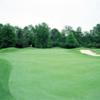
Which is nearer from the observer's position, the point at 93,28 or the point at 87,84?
the point at 87,84

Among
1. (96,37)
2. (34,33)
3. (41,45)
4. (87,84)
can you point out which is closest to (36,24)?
(34,33)

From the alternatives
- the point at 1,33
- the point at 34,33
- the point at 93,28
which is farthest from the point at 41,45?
the point at 93,28

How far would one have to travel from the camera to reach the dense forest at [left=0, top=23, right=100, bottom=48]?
3650 centimetres

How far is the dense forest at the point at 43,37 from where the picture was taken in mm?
36500

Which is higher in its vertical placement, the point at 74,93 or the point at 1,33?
the point at 1,33

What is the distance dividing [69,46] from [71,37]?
2575 millimetres

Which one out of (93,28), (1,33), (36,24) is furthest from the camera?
(93,28)

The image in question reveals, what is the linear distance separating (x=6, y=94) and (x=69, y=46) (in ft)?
115

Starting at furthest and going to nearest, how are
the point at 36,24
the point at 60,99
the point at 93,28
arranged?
the point at 93,28 → the point at 36,24 → the point at 60,99

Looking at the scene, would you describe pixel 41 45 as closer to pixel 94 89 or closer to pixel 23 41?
pixel 23 41

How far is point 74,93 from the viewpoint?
13.7 feet

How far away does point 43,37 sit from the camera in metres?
43.0

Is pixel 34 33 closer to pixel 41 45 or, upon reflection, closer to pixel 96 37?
pixel 41 45

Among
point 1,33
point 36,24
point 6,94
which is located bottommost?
point 6,94
